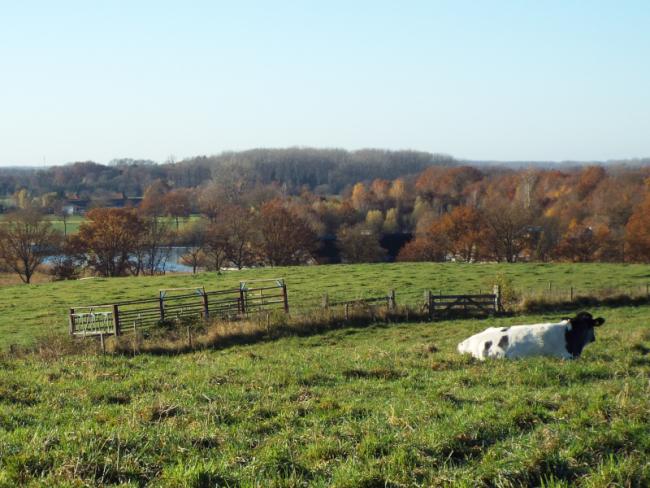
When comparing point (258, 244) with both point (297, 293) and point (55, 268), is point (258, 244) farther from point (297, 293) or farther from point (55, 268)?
point (297, 293)

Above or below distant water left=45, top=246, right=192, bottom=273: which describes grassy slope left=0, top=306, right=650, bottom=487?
above

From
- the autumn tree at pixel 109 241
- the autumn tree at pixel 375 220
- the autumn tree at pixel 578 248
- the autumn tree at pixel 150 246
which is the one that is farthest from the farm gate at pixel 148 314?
the autumn tree at pixel 375 220

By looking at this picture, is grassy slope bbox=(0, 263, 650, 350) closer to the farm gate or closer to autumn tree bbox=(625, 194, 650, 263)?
the farm gate

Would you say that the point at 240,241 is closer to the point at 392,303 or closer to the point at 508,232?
the point at 508,232

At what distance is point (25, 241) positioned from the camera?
196ft

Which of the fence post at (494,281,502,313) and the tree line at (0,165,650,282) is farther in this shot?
the tree line at (0,165,650,282)

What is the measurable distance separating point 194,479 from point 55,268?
57.6m

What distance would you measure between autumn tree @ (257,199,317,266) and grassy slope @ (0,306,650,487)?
52.9 meters

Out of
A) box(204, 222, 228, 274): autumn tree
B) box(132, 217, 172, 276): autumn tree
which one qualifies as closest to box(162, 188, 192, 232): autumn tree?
box(132, 217, 172, 276): autumn tree

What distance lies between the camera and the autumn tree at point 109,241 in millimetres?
62344

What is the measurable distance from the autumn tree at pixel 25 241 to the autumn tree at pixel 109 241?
8.26 feet

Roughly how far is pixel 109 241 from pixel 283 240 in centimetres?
1600

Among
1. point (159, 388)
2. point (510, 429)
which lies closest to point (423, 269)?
point (159, 388)

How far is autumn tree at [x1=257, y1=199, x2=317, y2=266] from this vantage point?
219ft
